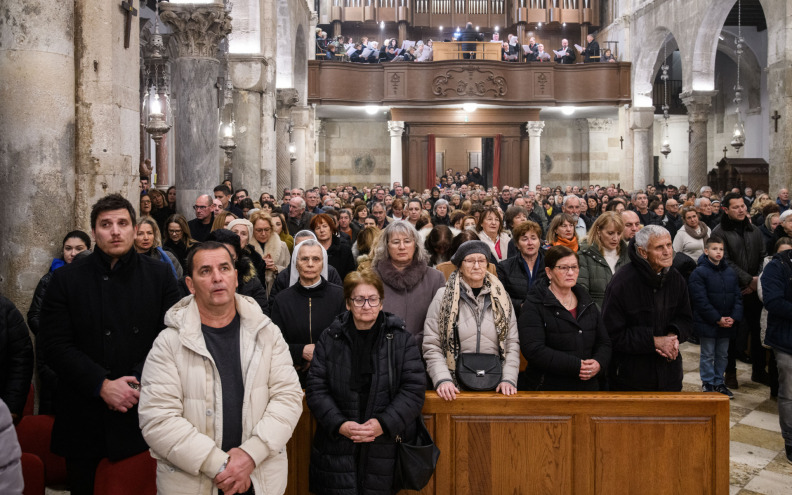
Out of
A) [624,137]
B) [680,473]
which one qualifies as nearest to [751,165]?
[624,137]

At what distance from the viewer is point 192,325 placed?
109 inches

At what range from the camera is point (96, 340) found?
3150 millimetres

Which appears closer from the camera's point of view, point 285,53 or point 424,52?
point 285,53

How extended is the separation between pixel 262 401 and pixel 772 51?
1465 cm

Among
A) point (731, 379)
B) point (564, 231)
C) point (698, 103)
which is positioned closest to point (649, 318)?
point (564, 231)

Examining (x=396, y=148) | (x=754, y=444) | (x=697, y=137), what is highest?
(x=396, y=148)

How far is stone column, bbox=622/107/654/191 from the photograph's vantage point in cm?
2227

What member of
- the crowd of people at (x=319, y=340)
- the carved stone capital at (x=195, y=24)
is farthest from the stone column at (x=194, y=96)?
the crowd of people at (x=319, y=340)

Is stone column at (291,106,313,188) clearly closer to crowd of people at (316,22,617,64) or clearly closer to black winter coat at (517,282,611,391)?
crowd of people at (316,22,617,64)

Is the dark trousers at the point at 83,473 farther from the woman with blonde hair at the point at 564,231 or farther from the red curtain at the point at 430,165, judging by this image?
the red curtain at the point at 430,165

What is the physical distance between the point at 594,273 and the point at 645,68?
1897 cm

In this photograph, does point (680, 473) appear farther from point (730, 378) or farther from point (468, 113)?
point (468, 113)

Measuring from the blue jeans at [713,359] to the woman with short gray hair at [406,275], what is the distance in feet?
10.1

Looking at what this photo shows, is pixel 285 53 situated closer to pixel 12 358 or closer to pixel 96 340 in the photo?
pixel 12 358
